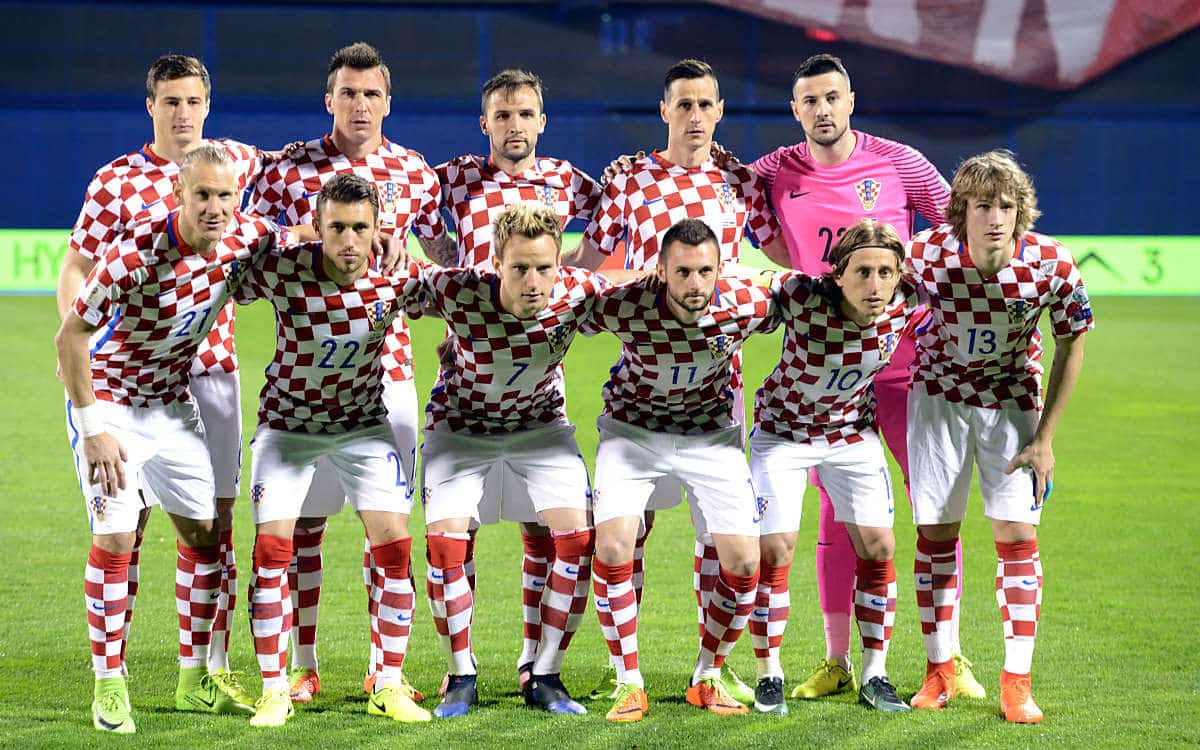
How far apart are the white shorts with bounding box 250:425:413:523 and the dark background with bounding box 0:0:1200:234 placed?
1726cm

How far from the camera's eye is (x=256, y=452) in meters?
4.43

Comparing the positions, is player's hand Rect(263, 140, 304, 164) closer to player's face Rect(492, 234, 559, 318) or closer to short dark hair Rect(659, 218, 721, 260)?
player's face Rect(492, 234, 559, 318)

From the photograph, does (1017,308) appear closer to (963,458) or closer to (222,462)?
(963,458)

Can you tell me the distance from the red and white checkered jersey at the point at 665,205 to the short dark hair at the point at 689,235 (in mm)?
510

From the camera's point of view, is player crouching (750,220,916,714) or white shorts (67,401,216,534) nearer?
white shorts (67,401,216,534)

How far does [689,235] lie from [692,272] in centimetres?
11

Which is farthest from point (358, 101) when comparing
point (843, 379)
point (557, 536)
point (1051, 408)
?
point (1051, 408)

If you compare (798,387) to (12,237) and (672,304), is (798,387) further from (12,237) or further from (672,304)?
(12,237)

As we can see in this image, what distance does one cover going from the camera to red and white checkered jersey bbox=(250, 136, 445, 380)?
4.89 meters

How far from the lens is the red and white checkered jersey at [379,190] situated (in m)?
4.89

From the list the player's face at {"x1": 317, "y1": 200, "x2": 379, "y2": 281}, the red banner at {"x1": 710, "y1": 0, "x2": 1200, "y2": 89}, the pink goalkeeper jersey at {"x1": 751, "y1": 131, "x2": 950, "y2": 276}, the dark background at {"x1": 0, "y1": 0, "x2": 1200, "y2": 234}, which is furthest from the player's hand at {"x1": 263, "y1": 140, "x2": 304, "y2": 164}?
the red banner at {"x1": 710, "y1": 0, "x2": 1200, "y2": 89}

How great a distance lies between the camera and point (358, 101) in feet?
16.1

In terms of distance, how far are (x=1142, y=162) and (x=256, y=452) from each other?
21135mm

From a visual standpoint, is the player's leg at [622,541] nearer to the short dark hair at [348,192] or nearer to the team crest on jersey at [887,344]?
the team crest on jersey at [887,344]
